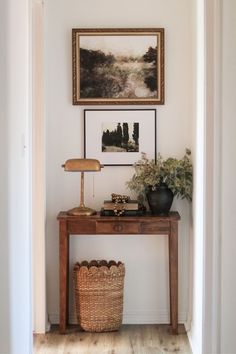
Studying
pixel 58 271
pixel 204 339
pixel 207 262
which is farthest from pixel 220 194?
pixel 58 271

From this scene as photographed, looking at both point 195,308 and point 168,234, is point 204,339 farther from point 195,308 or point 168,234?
point 168,234

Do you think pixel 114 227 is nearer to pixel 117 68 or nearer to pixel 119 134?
pixel 119 134

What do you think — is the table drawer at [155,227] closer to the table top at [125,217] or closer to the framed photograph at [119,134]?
the table top at [125,217]

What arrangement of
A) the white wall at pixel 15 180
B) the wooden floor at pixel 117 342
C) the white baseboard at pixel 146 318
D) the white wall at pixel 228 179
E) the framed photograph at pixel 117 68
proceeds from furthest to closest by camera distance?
the white baseboard at pixel 146 318, the framed photograph at pixel 117 68, the wooden floor at pixel 117 342, the white wall at pixel 228 179, the white wall at pixel 15 180

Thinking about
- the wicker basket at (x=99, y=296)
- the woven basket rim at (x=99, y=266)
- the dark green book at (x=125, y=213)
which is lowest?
the wicker basket at (x=99, y=296)

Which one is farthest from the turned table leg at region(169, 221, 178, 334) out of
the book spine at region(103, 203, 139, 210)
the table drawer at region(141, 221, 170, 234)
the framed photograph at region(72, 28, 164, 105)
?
the framed photograph at region(72, 28, 164, 105)

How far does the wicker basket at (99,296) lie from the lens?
376 cm

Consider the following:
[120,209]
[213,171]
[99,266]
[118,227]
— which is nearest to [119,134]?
[120,209]

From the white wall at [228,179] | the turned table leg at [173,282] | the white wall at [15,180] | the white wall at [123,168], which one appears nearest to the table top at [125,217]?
the turned table leg at [173,282]

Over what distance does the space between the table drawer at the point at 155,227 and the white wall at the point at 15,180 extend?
981 mm

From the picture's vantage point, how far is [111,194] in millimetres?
3998

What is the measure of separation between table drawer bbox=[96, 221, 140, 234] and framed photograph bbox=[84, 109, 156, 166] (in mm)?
508

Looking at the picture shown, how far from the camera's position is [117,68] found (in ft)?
13.0

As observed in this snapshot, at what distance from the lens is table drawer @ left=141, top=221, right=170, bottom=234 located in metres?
3.70
